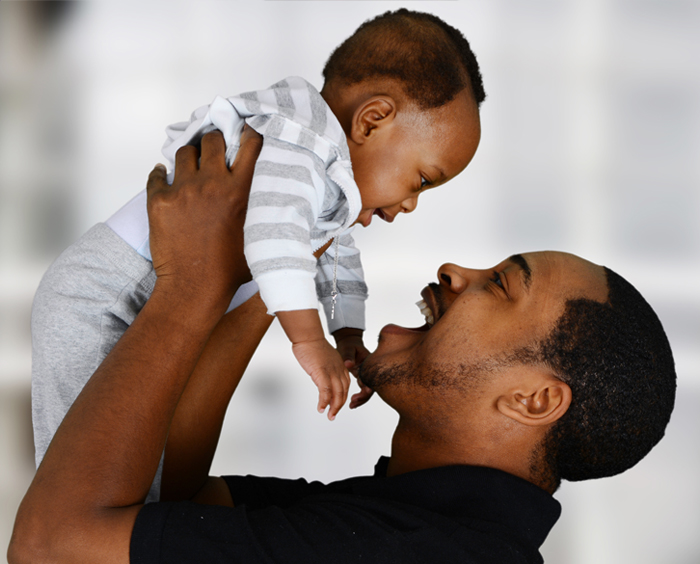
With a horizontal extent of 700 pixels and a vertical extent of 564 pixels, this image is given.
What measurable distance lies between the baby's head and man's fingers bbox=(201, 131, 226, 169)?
0.26 metres

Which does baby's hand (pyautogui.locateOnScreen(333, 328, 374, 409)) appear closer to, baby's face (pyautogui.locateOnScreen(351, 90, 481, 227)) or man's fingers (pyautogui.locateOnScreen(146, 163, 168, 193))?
baby's face (pyautogui.locateOnScreen(351, 90, 481, 227))

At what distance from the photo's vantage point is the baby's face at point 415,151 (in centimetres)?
128

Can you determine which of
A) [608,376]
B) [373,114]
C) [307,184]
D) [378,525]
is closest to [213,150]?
[307,184]

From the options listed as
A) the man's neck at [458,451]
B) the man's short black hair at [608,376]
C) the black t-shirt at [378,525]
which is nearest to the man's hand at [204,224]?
the black t-shirt at [378,525]

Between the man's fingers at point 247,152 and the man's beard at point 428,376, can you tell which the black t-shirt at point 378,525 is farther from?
the man's fingers at point 247,152

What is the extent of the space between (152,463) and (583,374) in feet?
2.42

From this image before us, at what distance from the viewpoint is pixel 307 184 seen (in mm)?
1082

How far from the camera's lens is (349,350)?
148cm

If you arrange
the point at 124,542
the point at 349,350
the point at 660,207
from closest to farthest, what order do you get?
the point at 124,542 → the point at 349,350 → the point at 660,207

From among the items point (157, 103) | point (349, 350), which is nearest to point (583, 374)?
point (349, 350)

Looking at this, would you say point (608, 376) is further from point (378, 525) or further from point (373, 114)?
point (373, 114)

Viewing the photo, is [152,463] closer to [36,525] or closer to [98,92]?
[36,525]

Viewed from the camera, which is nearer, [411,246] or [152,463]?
[152,463]

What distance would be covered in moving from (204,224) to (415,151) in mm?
443
